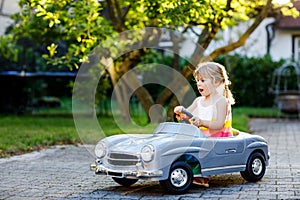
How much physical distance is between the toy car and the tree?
337 centimetres

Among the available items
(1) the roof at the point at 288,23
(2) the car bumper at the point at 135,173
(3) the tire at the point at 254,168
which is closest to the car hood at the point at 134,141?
(2) the car bumper at the point at 135,173

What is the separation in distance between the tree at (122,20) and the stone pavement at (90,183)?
1922 millimetres

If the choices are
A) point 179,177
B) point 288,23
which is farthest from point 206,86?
point 288,23

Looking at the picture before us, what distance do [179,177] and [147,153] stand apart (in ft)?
1.37

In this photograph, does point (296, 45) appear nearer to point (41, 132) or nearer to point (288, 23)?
point (288, 23)

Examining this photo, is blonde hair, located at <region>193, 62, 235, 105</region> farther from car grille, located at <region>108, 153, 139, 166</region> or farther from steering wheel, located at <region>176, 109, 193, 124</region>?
car grille, located at <region>108, 153, 139, 166</region>

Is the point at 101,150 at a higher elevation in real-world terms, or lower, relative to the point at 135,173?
higher

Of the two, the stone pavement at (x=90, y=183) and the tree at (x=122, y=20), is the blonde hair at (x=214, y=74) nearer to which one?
the stone pavement at (x=90, y=183)

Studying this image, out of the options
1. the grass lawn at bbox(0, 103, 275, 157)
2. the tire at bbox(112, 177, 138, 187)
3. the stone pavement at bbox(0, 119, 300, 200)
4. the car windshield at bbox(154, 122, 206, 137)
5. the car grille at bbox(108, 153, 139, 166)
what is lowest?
the grass lawn at bbox(0, 103, 275, 157)

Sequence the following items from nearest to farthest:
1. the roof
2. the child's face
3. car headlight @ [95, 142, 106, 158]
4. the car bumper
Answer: the car bumper → car headlight @ [95, 142, 106, 158] → the child's face → the roof

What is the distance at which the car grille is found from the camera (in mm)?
6035

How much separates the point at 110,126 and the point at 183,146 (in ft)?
25.0

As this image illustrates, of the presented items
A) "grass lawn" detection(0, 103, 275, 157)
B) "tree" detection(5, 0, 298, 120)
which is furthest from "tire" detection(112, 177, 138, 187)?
"tree" detection(5, 0, 298, 120)

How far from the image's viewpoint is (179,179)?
609cm
